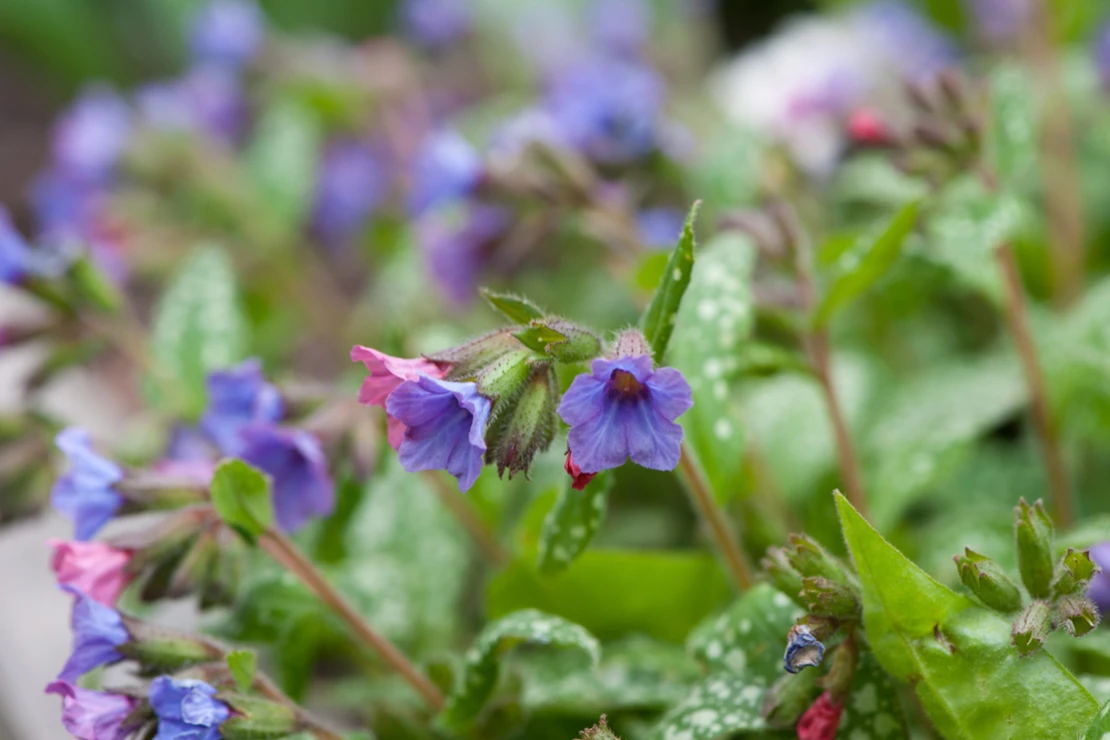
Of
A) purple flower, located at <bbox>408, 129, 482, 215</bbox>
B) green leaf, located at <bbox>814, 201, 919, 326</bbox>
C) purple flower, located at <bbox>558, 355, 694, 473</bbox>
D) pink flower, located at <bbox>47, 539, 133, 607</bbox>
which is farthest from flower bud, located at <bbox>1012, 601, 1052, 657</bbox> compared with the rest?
purple flower, located at <bbox>408, 129, 482, 215</bbox>

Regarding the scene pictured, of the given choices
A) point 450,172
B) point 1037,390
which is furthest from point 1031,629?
point 450,172

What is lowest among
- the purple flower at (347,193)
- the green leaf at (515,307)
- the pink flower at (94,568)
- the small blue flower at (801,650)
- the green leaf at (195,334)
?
the small blue flower at (801,650)

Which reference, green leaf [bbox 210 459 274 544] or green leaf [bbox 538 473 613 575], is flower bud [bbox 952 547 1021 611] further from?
green leaf [bbox 210 459 274 544]

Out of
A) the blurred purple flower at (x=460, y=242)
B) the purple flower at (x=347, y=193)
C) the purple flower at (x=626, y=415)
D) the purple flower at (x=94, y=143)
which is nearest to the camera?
the purple flower at (x=626, y=415)

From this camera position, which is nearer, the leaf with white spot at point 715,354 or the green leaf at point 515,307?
the green leaf at point 515,307

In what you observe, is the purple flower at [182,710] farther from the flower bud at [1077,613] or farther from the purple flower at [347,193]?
the purple flower at [347,193]

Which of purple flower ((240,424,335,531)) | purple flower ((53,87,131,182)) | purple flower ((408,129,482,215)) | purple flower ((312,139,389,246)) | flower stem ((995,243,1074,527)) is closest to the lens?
purple flower ((240,424,335,531))

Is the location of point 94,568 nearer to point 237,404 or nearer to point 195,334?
point 237,404

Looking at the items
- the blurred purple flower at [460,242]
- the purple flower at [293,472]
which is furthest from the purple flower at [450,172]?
the purple flower at [293,472]
